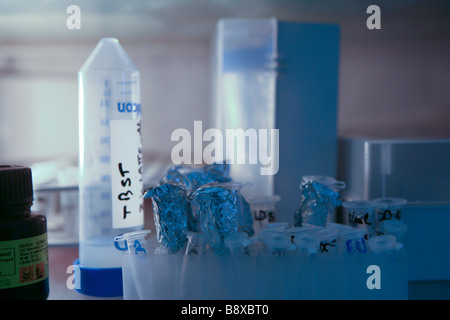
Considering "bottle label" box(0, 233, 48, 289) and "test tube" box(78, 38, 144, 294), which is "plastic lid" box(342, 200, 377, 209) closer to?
"test tube" box(78, 38, 144, 294)

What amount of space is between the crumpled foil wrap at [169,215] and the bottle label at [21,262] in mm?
167

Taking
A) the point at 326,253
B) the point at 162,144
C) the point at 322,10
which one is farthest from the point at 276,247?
the point at 162,144

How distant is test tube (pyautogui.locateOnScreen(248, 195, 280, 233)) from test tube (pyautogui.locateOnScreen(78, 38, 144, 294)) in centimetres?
22

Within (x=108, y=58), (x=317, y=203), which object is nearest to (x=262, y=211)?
(x=317, y=203)

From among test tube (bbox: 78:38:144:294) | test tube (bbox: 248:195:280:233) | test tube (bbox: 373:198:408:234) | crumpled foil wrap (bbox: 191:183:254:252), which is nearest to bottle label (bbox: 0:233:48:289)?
test tube (bbox: 78:38:144:294)

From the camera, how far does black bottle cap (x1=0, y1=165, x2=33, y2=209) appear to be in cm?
59

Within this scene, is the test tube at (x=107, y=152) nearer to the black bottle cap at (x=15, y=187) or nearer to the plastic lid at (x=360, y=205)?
the black bottle cap at (x=15, y=187)

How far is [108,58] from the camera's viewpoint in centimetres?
72

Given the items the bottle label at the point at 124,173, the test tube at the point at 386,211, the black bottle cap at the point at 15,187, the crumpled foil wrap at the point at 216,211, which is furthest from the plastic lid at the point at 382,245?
the black bottle cap at the point at 15,187

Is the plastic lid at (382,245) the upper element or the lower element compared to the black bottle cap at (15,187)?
lower

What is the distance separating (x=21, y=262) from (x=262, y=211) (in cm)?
41

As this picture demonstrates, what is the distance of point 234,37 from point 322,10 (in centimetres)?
29

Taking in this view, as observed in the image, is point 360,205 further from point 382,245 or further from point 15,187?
point 15,187

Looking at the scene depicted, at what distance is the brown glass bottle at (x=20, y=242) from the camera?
22.5 inches
